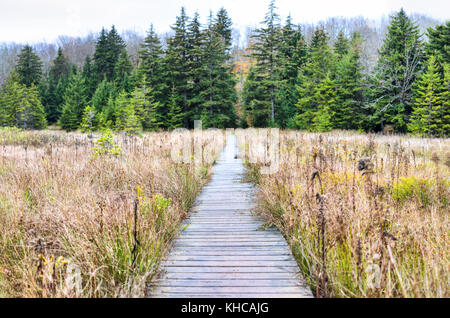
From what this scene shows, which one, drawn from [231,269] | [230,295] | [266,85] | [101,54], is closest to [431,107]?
[266,85]

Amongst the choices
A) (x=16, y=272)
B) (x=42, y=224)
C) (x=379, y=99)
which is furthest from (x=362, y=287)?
(x=379, y=99)

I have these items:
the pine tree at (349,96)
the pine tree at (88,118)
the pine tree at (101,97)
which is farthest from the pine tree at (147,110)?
the pine tree at (349,96)

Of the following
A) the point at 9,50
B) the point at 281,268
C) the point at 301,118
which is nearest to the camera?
the point at 281,268

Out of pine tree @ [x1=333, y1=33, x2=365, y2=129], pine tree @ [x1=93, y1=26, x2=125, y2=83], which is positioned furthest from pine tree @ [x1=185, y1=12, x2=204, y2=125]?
pine tree @ [x1=93, y1=26, x2=125, y2=83]

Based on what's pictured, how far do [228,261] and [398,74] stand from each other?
24.4 m

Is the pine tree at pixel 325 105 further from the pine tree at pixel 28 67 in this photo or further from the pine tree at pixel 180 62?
the pine tree at pixel 28 67

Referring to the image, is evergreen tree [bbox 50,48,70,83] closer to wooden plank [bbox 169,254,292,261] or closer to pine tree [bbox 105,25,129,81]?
pine tree [bbox 105,25,129,81]

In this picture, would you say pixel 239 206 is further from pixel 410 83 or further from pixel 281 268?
pixel 410 83

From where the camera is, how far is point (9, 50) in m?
76.2

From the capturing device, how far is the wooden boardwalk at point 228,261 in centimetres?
231

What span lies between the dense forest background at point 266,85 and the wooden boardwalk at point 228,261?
14012mm

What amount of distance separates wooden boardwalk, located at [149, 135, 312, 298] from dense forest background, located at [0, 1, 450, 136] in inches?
552

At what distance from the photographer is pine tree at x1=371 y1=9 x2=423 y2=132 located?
2106 cm
